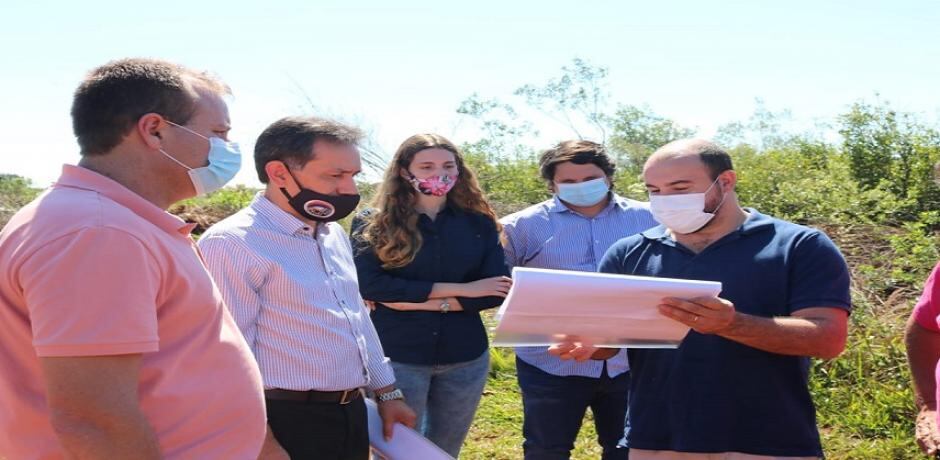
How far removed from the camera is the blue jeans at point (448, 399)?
4484 mm

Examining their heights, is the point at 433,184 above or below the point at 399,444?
above

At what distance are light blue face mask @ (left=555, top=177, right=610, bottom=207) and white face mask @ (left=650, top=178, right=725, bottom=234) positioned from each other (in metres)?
1.35

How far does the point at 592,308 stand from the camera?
9.55ft

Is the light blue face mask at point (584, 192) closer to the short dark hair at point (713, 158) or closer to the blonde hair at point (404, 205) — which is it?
the blonde hair at point (404, 205)

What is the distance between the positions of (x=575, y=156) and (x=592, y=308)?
6.32ft

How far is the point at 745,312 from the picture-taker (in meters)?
3.14

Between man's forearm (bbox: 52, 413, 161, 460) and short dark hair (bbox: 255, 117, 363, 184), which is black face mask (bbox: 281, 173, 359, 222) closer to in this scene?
short dark hair (bbox: 255, 117, 363, 184)

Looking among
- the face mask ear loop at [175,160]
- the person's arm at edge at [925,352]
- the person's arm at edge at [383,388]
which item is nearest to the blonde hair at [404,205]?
the person's arm at edge at [383,388]

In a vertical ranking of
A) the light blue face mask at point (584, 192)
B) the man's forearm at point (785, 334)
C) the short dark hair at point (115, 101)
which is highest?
the short dark hair at point (115, 101)

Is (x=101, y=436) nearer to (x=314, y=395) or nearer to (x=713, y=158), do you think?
(x=314, y=395)

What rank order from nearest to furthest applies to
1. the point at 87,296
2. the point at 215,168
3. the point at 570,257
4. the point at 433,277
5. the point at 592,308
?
1. the point at 87,296
2. the point at 215,168
3. the point at 592,308
4. the point at 433,277
5. the point at 570,257

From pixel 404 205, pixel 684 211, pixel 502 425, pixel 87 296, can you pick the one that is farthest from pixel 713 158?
pixel 502 425

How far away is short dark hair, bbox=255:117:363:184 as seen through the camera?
11.0 ft

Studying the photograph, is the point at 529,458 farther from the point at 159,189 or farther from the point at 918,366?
the point at 159,189
